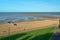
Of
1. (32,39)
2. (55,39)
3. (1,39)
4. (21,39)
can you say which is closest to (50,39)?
(55,39)

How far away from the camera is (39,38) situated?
40.0 feet

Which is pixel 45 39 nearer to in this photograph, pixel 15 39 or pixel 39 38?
pixel 39 38

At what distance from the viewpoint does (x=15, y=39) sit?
1203cm

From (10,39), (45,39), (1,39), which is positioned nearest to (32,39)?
(45,39)

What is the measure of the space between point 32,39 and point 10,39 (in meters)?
1.88

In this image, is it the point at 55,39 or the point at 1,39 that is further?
the point at 1,39

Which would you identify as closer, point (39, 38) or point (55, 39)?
point (55, 39)

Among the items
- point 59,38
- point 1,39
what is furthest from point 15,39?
point 59,38

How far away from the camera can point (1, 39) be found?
12266 millimetres

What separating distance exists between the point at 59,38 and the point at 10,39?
13.5 feet

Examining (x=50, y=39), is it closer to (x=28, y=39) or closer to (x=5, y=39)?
(x=28, y=39)

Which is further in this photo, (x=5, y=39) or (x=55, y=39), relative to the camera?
(x=5, y=39)

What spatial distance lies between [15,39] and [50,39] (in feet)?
9.69

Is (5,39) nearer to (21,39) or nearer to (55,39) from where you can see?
(21,39)
